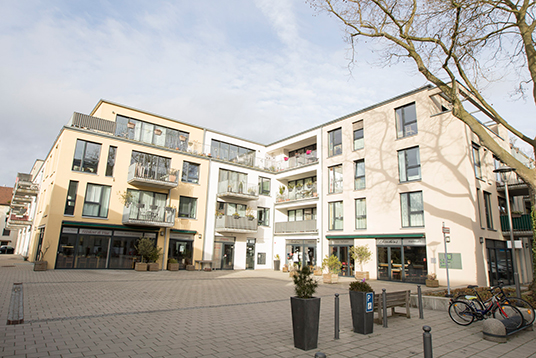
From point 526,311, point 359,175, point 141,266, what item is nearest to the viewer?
point 526,311

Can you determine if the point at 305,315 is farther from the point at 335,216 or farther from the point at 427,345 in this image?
the point at 335,216

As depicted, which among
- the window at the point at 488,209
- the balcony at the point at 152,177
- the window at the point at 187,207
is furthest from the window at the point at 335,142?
the balcony at the point at 152,177

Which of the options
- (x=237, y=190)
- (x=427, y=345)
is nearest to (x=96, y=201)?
(x=237, y=190)

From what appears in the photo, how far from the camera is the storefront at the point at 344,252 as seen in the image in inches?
867

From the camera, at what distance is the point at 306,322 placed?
5531 mm

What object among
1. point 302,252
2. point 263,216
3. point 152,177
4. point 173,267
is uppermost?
point 152,177

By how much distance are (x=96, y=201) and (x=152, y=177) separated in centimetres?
378

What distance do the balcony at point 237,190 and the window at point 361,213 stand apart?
8522 mm

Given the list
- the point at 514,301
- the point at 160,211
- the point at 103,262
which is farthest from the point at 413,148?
the point at 103,262

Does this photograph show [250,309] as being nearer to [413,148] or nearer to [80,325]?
[80,325]

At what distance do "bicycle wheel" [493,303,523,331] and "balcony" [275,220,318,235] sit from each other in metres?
17.5

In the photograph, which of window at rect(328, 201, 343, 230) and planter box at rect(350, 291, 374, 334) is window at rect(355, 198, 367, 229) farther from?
planter box at rect(350, 291, 374, 334)

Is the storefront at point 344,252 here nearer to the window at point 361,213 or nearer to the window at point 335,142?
the window at point 361,213

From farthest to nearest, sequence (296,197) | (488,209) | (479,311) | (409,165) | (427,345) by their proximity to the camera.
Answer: (296,197), (409,165), (488,209), (479,311), (427,345)
